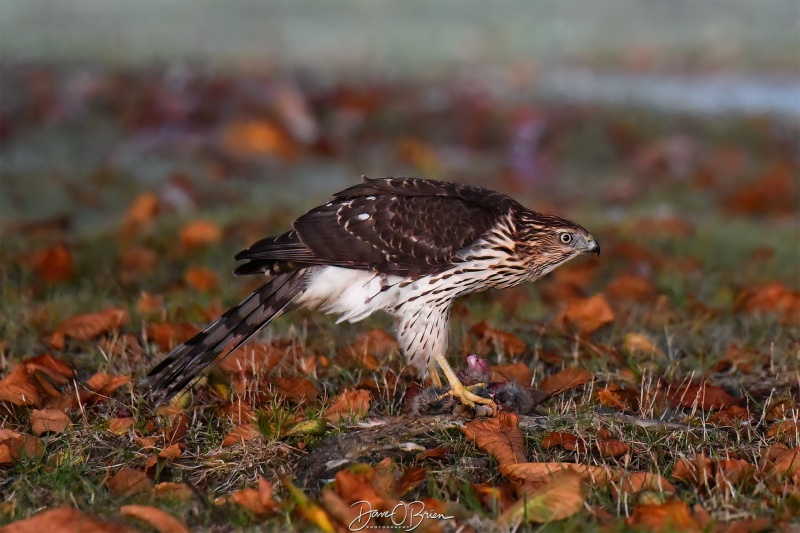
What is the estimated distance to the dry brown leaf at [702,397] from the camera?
15.6ft

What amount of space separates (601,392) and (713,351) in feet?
3.91

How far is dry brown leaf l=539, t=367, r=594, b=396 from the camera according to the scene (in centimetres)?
479

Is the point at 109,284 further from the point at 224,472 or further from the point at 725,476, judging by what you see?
the point at 725,476

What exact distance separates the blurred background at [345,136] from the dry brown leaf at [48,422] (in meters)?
2.61

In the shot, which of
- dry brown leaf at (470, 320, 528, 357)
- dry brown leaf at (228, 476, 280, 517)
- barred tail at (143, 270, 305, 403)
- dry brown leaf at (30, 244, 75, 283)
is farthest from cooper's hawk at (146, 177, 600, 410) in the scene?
dry brown leaf at (30, 244, 75, 283)

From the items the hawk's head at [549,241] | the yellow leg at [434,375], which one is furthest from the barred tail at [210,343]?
the hawk's head at [549,241]

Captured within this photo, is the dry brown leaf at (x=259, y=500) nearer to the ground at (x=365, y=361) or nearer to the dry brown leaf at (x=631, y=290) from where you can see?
the ground at (x=365, y=361)

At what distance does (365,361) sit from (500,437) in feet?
3.83

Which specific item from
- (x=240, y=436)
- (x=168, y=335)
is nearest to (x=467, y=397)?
(x=240, y=436)

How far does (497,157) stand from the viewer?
12812 mm

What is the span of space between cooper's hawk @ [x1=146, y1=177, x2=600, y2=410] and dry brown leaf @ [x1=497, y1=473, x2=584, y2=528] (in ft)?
3.96

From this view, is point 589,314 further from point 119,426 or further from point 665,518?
point 119,426

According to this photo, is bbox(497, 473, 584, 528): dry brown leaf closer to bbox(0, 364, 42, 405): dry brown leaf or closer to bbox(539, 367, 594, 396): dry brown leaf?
bbox(539, 367, 594, 396): dry brown leaf

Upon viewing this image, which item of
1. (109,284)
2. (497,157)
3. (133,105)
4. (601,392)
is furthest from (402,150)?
(601,392)
